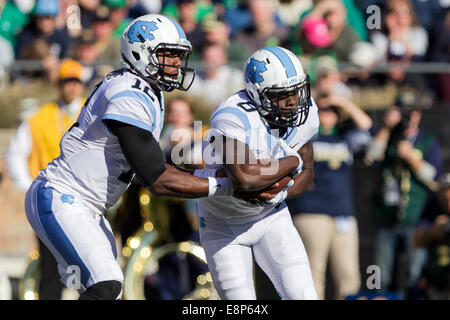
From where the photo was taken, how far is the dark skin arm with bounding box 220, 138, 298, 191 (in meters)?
5.40

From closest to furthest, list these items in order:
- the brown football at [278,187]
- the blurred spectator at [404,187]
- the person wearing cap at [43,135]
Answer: the brown football at [278,187]
the person wearing cap at [43,135]
the blurred spectator at [404,187]

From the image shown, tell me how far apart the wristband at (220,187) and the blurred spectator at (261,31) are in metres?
4.43

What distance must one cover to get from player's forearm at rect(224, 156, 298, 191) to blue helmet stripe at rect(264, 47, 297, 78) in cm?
53

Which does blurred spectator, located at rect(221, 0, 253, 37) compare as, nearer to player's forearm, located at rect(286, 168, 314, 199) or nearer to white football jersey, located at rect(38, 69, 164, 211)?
player's forearm, located at rect(286, 168, 314, 199)

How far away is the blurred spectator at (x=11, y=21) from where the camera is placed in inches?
395

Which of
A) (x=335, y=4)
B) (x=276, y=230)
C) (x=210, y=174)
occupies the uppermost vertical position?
(x=335, y=4)

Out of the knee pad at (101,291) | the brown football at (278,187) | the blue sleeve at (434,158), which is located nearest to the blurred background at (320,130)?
the blue sleeve at (434,158)

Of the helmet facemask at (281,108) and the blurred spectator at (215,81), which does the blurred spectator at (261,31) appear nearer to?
the blurred spectator at (215,81)

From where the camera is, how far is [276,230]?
5.73 meters

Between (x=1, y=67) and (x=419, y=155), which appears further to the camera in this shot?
(x=1, y=67)

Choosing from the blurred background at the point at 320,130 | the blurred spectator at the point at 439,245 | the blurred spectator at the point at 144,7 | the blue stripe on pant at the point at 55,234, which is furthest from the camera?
the blurred spectator at the point at 144,7
